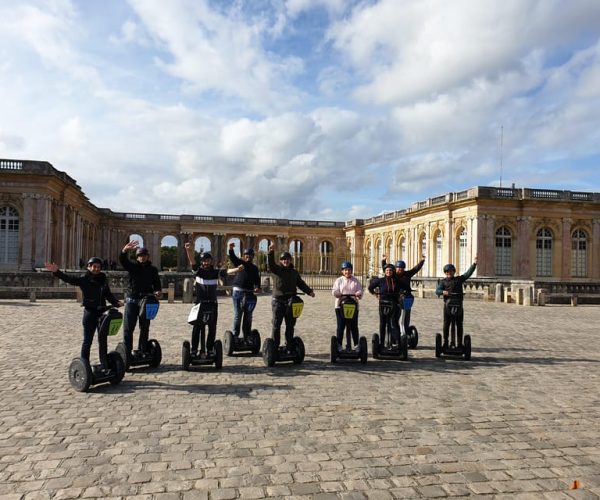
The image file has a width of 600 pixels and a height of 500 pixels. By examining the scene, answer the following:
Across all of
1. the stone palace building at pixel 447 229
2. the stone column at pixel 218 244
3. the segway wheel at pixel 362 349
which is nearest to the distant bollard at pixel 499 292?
the stone palace building at pixel 447 229

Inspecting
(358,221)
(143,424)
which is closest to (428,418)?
(143,424)

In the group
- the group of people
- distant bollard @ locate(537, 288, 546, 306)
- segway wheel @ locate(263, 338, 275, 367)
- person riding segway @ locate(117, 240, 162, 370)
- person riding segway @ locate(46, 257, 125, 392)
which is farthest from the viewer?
distant bollard @ locate(537, 288, 546, 306)

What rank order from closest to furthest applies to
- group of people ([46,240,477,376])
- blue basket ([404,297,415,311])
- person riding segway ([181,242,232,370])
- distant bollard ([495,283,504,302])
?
1. group of people ([46,240,477,376])
2. person riding segway ([181,242,232,370])
3. blue basket ([404,297,415,311])
4. distant bollard ([495,283,504,302])

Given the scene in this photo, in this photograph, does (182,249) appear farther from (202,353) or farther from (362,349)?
(362,349)

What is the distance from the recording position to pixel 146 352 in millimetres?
6855

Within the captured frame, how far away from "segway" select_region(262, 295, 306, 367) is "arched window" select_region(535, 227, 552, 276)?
29.3m

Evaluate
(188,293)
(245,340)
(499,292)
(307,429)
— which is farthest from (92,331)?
(499,292)

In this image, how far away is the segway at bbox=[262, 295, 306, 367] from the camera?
22.9 feet

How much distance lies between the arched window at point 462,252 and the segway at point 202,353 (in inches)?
1131

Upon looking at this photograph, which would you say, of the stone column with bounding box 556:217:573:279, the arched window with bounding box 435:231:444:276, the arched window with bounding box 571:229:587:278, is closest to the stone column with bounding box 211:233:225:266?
the arched window with bounding box 435:231:444:276

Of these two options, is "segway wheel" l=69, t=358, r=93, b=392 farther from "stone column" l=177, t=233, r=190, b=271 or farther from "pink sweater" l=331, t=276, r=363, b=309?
"stone column" l=177, t=233, r=190, b=271

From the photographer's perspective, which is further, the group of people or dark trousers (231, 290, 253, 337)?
dark trousers (231, 290, 253, 337)

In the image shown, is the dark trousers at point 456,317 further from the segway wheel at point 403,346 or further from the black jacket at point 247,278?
the black jacket at point 247,278

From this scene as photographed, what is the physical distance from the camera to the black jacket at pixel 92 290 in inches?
228
